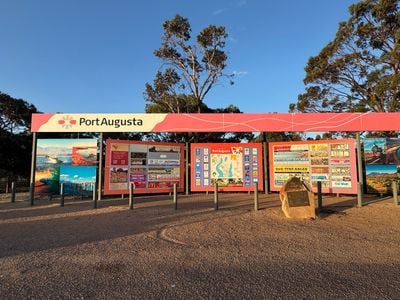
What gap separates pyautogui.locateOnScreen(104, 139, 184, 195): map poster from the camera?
1385 cm

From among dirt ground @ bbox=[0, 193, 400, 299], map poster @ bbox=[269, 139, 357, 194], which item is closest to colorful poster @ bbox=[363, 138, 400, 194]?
map poster @ bbox=[269, 139, 357, 194]

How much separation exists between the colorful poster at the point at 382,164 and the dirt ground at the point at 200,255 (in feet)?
17.4

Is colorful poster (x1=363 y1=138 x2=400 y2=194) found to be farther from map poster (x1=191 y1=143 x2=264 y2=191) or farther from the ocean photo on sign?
the ocean photo on sign

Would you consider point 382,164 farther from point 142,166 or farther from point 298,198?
point 142,166

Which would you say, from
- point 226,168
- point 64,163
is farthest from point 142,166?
point 226,168

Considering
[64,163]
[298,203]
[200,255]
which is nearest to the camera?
[200,255]

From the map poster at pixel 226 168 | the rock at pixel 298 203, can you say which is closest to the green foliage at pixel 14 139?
the map poster at pixel 226 168

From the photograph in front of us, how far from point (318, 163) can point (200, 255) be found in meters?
10.0

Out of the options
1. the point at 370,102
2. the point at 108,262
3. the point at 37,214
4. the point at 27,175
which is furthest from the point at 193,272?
the point at 27,175

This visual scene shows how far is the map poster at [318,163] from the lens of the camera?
13320 millimetres

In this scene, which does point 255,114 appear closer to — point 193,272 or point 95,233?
point 95,233

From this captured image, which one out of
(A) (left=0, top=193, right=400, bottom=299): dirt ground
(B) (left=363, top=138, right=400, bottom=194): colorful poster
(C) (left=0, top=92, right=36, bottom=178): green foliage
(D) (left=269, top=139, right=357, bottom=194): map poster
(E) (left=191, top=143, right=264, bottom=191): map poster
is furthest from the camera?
(C) (left=0, top=92, right=36, bottom=178): green foliage

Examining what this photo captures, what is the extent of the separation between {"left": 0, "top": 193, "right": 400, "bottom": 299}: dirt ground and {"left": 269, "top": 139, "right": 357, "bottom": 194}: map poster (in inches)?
148

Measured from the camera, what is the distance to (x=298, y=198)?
29.5 ft
